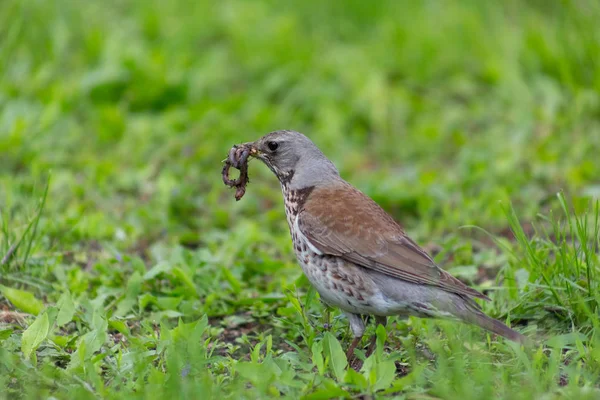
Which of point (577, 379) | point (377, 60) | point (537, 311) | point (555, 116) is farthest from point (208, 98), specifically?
point (577, 379)

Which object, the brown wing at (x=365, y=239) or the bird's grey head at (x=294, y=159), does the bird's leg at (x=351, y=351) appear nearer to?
the brown wing at (x=365, y=239)

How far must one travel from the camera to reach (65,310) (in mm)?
4750

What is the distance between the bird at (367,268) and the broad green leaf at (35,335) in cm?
143

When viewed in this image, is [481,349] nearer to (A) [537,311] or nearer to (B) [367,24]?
(A) [537,311]

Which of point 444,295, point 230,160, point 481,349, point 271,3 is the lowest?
point 481,349

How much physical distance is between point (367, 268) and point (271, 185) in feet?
10.9

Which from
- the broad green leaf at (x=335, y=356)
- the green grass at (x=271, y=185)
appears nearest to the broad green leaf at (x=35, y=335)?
the green grass at (x=271, y=185)

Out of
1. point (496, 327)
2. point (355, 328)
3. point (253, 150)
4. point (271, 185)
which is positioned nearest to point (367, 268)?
point (355, 328)

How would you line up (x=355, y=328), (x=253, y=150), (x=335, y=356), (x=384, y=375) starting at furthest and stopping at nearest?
(x=253, y=150) < (x=355, y=328) < (x=335, y=356) < (x=384, y=375)

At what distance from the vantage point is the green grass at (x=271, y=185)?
4.25 metres

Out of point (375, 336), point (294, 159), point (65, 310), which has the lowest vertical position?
point (375, 336)

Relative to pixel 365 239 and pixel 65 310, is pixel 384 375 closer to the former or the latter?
pixel 365 239

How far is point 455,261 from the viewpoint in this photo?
594 cm

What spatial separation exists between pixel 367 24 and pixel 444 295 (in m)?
6.79
